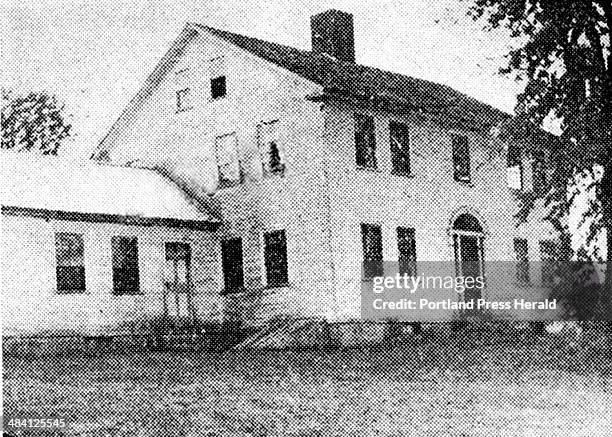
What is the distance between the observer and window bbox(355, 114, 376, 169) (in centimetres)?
2453

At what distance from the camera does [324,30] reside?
3038 cm

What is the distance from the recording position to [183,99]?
2734cm

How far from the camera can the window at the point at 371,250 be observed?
79.6 ft

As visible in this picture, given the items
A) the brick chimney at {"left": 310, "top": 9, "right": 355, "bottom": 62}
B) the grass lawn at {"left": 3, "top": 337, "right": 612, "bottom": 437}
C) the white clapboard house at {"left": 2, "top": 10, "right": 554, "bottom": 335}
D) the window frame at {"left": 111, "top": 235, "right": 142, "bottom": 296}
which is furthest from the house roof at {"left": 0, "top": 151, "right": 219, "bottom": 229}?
the brick chimney at {"left": 310, "top": 9, "right": 355, "bottom": 62}

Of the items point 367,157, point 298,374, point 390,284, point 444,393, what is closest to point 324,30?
point 367,157

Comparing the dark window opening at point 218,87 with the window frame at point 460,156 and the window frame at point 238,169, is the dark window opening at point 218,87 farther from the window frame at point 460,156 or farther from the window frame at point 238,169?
the window frame at point 460,156

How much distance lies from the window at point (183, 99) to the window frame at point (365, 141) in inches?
223

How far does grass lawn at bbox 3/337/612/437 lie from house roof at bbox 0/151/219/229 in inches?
177

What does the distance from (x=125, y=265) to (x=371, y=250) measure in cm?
667

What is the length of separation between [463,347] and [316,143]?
662 cm

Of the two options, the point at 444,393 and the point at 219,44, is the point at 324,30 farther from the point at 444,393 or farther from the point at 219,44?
the point at 444,393

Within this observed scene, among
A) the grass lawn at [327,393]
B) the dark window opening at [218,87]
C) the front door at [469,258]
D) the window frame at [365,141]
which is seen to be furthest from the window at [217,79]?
the grass lawn at [327,393]

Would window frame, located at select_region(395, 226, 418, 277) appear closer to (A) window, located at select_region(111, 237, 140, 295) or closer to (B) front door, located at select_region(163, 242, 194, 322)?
(B) front door, located at select_region(163, 242, 194, 322)

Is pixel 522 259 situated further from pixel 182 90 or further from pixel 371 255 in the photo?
pixel 182 90
